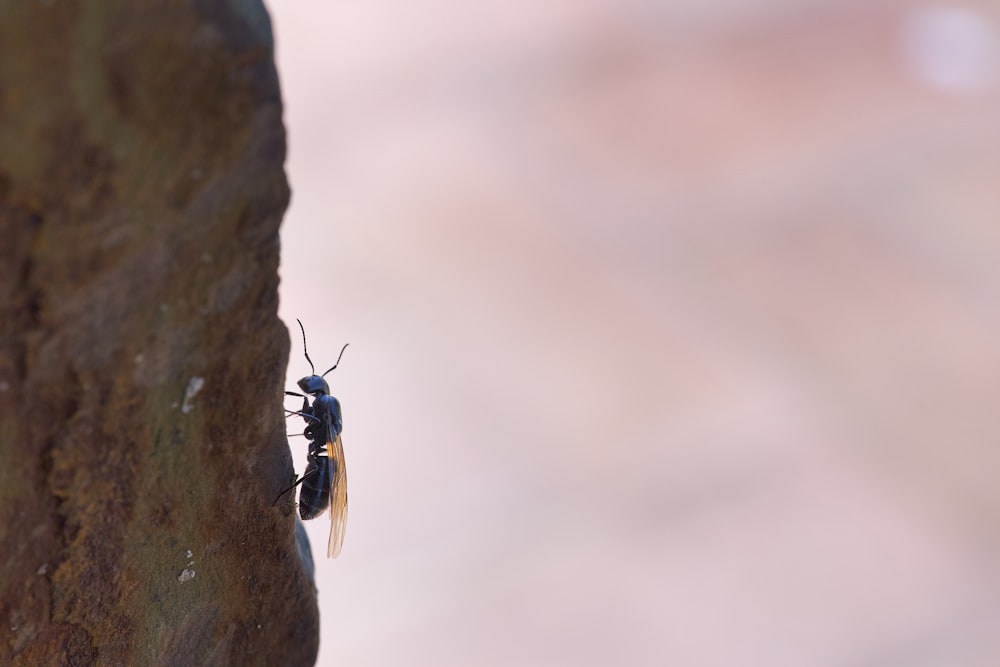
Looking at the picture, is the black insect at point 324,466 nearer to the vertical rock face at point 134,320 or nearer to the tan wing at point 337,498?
the tan wing at point 337,498

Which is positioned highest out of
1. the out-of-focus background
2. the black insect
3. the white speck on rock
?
the out-of-focus background

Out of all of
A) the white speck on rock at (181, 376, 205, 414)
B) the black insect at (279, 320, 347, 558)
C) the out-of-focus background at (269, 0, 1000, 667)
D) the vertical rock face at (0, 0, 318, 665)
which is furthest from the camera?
the out-of-focus background at (269, 0, 1000, 667)

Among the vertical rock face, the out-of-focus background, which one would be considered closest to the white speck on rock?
the vertical rock face

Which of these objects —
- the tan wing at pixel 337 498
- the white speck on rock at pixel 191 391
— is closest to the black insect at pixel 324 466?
the tan wing at pixel 337 498

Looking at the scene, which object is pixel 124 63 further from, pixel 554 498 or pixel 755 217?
pixel 755 217

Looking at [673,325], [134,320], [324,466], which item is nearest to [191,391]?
[134,320]

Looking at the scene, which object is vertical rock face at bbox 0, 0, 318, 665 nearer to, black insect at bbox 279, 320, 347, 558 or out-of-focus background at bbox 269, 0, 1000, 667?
black insect at bbox 279, 320, 347, 558

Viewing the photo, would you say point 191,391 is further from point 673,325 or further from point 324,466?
point 673,325

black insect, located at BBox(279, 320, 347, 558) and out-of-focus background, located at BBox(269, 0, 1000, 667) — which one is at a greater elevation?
out-of-focus background, located at BBox(269, 0, 1000, 667)
